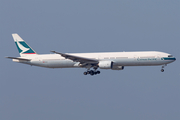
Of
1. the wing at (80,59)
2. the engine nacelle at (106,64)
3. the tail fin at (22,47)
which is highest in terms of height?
the tail fin at (22,47)

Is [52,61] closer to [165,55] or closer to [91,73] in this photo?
[91,73]

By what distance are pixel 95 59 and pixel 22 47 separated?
64.5 feet

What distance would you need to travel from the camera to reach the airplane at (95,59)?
2813 inches

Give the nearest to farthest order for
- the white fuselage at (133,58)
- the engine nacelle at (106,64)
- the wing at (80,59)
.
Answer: the white fuselage at (133,58) < the engine nacelle at (106,64) < the wing at (80,59)

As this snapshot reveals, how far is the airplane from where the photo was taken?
234 ft

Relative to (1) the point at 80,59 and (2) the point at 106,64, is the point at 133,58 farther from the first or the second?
(1) the point at 80,59

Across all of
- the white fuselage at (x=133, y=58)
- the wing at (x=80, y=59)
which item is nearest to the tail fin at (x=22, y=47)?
the white fuselage at (x=133, y=58)

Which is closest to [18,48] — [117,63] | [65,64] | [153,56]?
[65,64]

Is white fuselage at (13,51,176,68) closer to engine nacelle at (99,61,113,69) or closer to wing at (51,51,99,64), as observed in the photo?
engine nacelle at (99,61,113,69)

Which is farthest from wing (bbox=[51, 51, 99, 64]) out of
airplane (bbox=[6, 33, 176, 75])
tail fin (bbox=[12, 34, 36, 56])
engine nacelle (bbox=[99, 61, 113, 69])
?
tail fin (bbox=[12, 34, 36, 56])

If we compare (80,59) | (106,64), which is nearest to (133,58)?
(106,64)

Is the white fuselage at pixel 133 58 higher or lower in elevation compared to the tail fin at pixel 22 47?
lower

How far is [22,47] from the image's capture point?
8219 centimetres

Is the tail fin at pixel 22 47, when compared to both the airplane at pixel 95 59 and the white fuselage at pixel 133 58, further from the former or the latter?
the white fuselage at pixel 133 58
